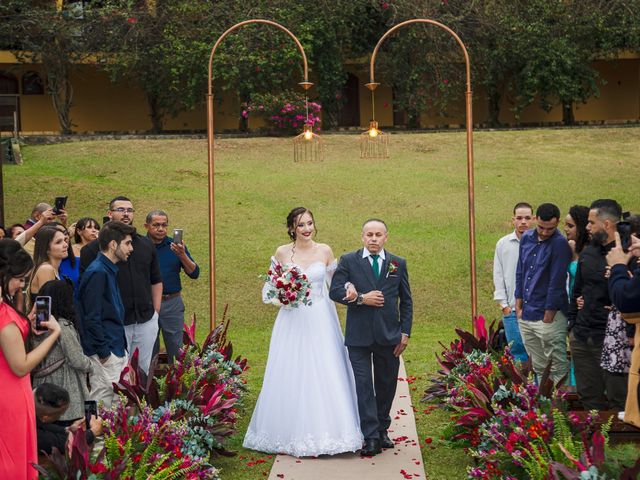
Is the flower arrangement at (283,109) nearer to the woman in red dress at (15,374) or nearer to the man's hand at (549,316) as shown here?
the man's hand at (549,316)

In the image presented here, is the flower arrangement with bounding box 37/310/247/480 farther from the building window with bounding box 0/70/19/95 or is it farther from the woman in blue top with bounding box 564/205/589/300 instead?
the building window with bounding box 0/70/19/95

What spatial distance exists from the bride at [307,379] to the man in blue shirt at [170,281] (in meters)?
1.61

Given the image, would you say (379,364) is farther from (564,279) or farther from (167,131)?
(167,131)

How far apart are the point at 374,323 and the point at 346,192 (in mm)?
14407

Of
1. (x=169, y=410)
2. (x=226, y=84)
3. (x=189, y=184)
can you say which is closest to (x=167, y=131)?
(x=226, y=84)

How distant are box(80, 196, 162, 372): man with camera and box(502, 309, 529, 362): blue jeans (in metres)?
3.77

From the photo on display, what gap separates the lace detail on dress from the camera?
8.50m

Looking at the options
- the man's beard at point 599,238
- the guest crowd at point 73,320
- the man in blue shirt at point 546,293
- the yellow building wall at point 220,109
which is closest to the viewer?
the guest crowd at point 73,320

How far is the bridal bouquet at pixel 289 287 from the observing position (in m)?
8.88

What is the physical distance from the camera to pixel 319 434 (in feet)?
28.1

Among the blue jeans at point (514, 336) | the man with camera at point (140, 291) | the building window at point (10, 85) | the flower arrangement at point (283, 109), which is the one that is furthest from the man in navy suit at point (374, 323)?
the building window at point (10, 85)

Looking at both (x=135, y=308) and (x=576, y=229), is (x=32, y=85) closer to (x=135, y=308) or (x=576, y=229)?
(x=135, y=308)

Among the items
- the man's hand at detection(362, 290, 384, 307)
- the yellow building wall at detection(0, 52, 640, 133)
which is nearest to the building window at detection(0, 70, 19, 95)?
the yellow building wall at detection(0, 52, 640, 133)

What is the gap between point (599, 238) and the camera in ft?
26.5
